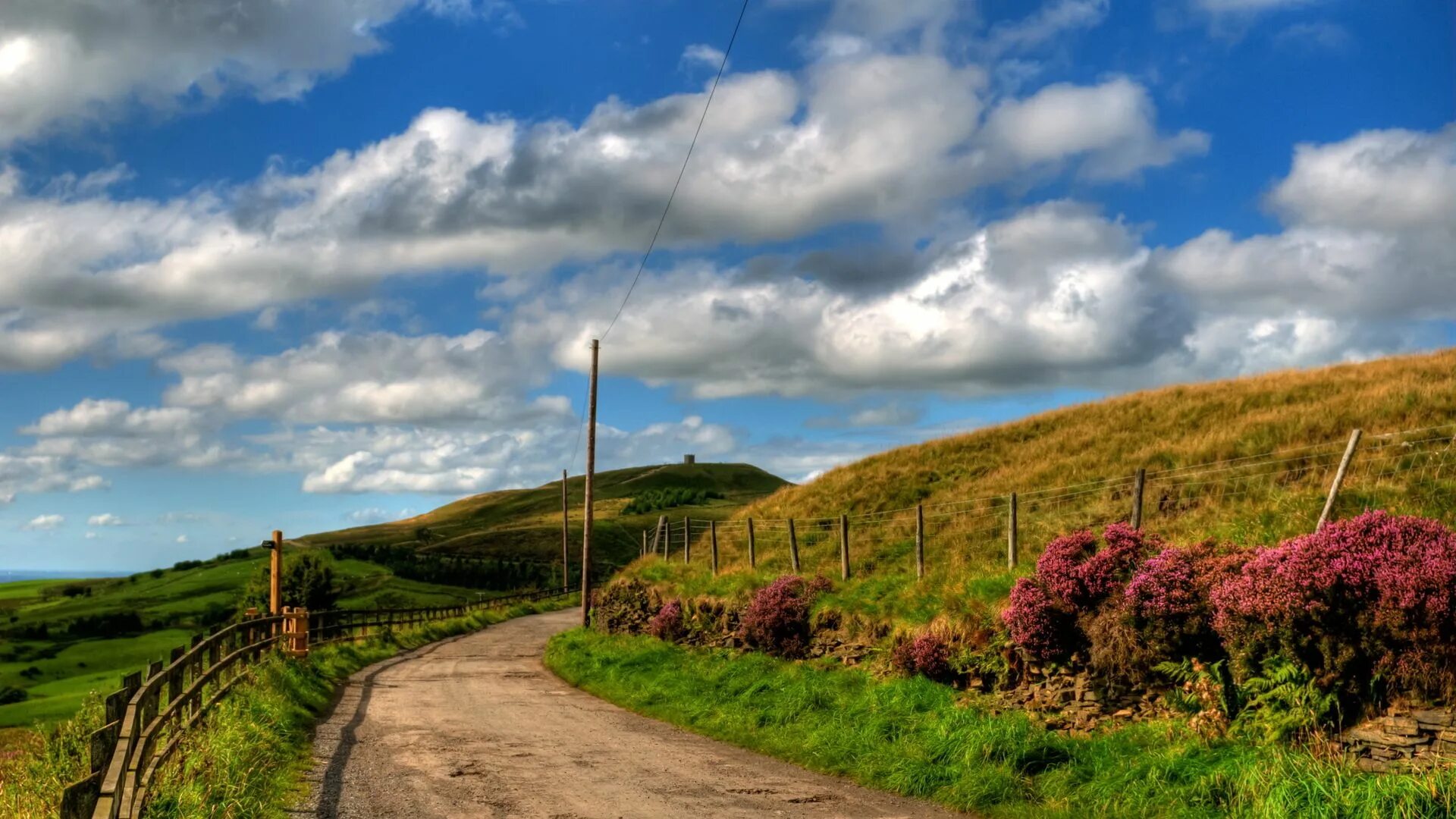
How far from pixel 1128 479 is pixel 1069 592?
40.6 feet

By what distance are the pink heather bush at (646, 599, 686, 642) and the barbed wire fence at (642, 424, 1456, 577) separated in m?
2.33

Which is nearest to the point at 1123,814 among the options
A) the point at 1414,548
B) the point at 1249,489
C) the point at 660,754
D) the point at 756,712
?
the point at 1414,548

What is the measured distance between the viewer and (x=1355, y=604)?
11.0 m

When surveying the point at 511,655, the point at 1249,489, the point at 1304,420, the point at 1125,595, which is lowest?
the point at 511,655

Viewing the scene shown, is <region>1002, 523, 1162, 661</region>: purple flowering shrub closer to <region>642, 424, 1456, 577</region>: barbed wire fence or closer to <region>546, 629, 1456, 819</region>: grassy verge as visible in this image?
<region>546, 629, 1456, 819</region>: grassy verge

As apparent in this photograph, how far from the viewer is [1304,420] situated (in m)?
27.8

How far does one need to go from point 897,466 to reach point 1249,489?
20.2 m

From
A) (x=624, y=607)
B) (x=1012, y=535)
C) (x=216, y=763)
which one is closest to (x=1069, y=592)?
(x=1012, y=535)

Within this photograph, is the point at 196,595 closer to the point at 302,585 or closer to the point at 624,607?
the point at 302,585

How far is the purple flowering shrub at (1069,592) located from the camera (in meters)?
14.4

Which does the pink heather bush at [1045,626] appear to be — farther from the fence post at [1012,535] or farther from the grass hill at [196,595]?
the grass hill at [196,595]

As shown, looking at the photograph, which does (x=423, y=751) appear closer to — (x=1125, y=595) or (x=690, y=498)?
(x=1125, y=595)

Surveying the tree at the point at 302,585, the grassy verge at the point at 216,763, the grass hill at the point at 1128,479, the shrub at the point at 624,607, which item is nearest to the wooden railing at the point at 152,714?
the grassy verge at the point at 216,763

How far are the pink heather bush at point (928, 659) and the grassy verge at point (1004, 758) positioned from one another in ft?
0.84
